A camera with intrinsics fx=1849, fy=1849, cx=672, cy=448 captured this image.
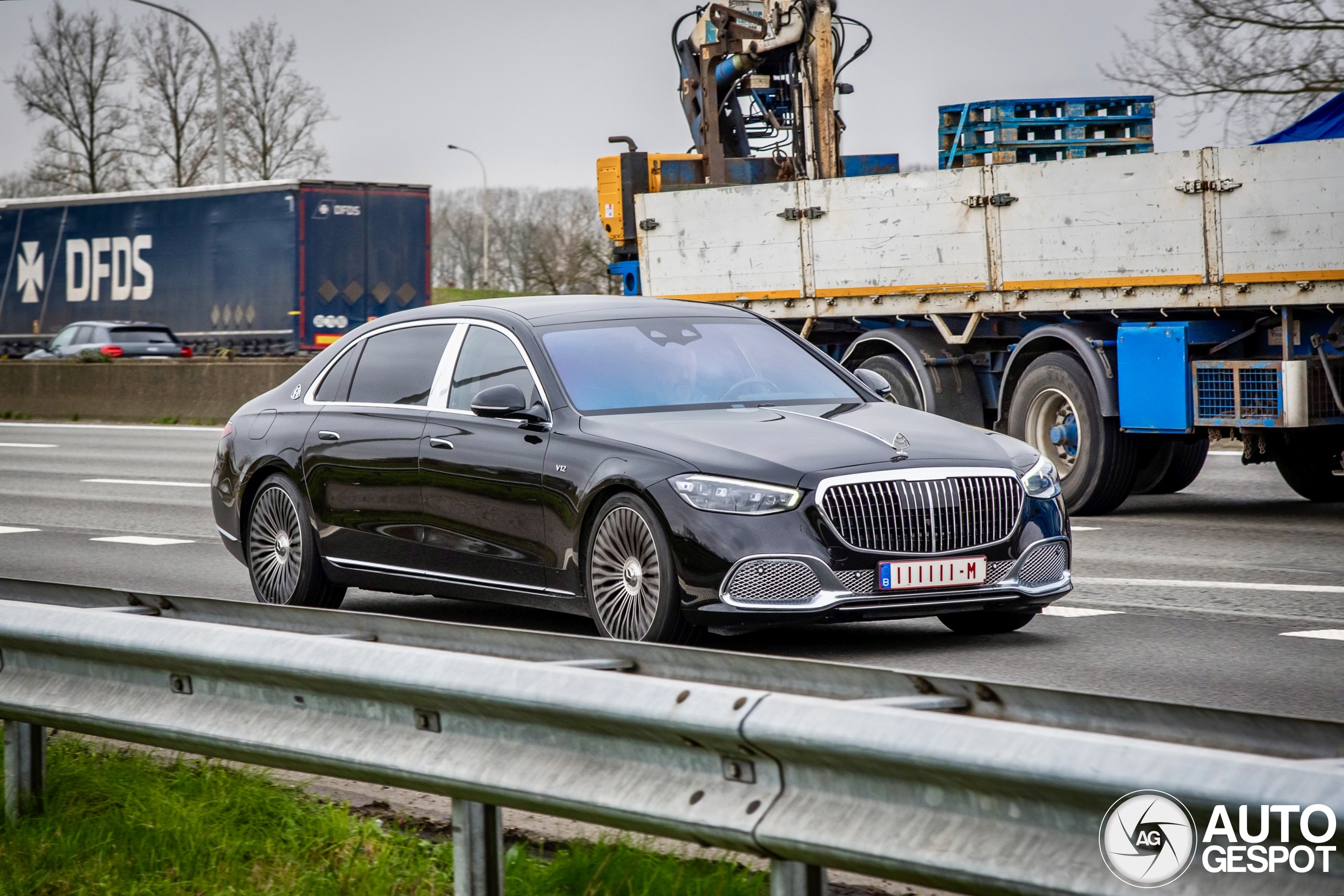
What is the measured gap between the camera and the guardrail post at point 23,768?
5.04m

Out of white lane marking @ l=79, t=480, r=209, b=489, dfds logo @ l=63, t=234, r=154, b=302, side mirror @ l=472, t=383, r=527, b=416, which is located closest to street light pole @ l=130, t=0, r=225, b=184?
dfds logo @ l=63, t=234, r=154, b=302

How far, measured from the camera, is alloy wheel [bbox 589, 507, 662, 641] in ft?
23.9

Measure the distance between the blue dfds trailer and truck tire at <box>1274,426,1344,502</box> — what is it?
2253cm

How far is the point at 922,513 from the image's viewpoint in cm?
730

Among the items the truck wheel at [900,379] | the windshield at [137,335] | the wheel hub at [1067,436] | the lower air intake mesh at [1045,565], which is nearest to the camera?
the lower air intake mesh at [1045,565]

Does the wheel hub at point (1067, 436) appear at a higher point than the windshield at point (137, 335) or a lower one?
lower

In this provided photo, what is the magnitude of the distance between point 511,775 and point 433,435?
484 cm

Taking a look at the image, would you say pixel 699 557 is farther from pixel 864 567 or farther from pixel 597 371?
pixel 597 371

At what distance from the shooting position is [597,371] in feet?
27.0

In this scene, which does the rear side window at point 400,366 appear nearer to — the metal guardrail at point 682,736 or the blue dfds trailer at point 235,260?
the metal guardrail at point 682,736

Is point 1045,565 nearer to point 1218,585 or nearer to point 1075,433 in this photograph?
point 1218,585

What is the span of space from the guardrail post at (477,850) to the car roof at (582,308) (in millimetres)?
4758

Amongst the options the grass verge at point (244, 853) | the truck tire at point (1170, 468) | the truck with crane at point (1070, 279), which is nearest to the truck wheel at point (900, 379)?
the truck with crane at point (1070, 279)

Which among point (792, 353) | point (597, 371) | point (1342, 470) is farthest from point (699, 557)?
point (1342, 470)
